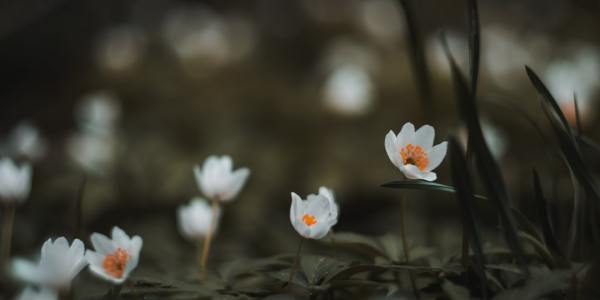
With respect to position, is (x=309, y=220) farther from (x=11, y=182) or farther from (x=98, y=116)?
(x=98, y=116)

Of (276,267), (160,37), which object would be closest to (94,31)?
(160,37)

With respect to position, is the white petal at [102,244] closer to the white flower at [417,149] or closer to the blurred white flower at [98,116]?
the white flower at [417,149]

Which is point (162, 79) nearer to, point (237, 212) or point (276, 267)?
point (237, 212)

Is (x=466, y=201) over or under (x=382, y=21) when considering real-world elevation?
under

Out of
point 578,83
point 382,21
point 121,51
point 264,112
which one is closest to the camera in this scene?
point 578,83

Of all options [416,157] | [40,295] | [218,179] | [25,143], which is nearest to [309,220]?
Answer: [416,157]

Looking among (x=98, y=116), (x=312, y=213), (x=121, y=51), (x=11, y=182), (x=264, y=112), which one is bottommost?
(x=312, y=213)

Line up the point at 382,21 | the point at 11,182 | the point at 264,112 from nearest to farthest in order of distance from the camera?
the point at 11,182, the point at 264,112, the point at 382,21
